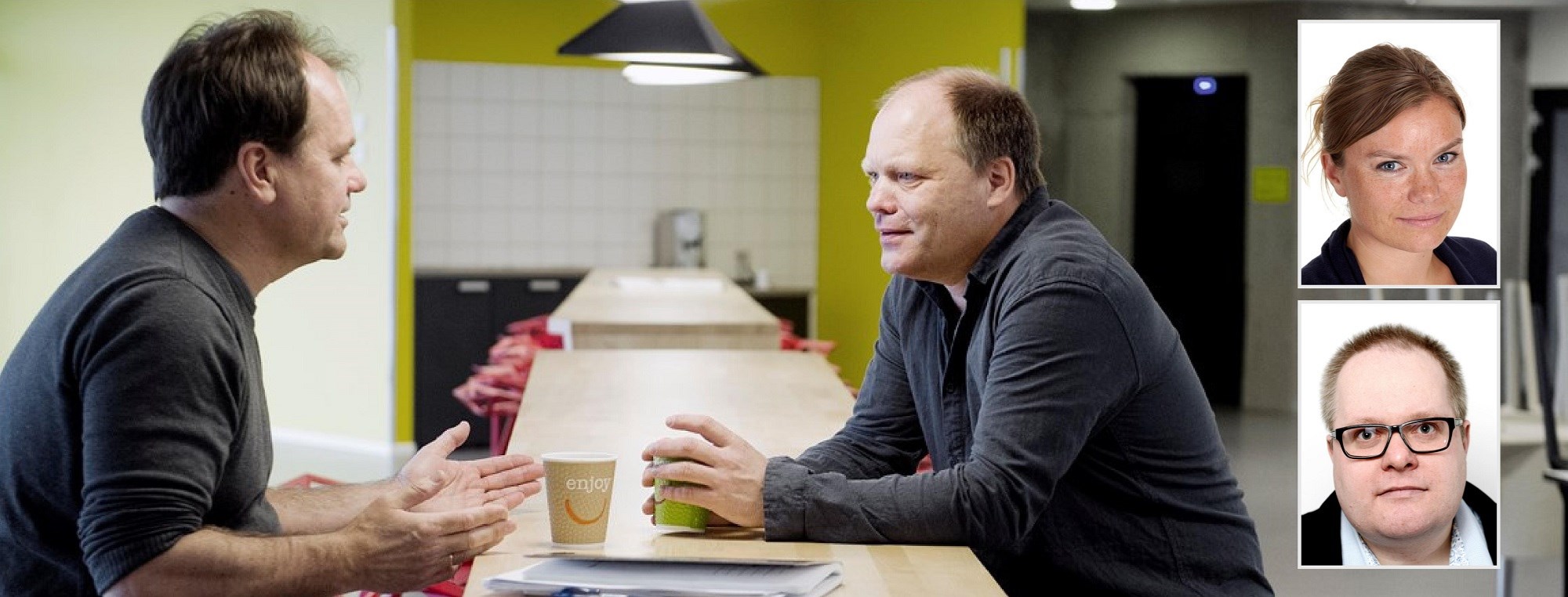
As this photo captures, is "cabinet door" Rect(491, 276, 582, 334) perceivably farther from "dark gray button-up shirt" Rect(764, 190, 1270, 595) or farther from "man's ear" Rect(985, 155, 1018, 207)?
"man's ear" Rect(985, 155, 1018, 207)

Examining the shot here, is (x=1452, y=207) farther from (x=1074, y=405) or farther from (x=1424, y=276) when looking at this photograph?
(x=1074, y=405)

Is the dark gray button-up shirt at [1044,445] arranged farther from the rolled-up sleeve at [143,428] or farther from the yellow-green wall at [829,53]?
the yellow-green wall at [829,53]

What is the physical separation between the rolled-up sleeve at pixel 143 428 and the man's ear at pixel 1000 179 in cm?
91

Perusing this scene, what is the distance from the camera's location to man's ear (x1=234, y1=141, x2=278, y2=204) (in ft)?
5.15

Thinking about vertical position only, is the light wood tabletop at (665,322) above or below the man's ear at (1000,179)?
below

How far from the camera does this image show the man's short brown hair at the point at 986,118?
1.77 meters

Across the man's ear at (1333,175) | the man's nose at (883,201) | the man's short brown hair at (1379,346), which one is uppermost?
the man's ear at (1333,175)

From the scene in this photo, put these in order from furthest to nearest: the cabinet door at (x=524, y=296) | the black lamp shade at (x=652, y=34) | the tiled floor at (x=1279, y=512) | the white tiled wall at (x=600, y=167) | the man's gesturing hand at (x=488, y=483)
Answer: the white tiled wall at (x=600, y=167) → the cabinet door at (x=524, y=296) → the tiled floor at (x=1279, y=512) → the black lamp shade at (x=652, y=34) → the man's gesturing hand at (x=488, y=483)

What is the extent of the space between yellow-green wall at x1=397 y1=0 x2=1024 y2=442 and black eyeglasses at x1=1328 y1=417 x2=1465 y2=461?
4577 millimetres

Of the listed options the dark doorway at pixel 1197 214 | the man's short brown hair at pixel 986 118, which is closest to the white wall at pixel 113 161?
the dark doorway at pixel 1197 214

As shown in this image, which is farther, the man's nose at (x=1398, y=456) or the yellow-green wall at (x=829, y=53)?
the yellow-green wall at (x=829, y=53)

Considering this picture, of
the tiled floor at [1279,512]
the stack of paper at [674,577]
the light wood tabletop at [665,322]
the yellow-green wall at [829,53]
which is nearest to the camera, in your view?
the stack of paper at [674,577]

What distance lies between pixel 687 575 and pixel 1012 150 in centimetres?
74

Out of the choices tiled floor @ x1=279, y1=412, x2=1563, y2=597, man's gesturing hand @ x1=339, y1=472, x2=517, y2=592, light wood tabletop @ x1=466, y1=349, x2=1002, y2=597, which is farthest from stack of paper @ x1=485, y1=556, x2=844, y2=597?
tiled floor @ x1=279, y1=412, x2=1563, y2=597
